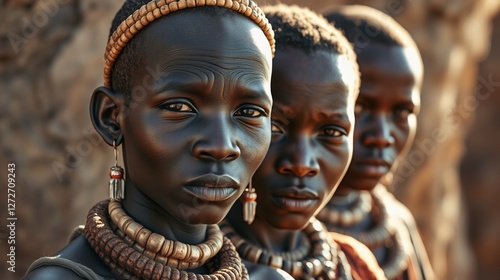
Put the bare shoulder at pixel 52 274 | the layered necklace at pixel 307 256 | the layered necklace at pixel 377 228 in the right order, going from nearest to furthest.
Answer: the bare shoulder at pixel 52 274 → the layered necklace at pixel 307 256 → the layered necklace at pixel 377 228

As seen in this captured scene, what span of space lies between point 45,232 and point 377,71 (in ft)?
6.30

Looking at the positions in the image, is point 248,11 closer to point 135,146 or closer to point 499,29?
point 135,146

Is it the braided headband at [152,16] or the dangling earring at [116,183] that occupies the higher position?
the braided headband at [152,16]

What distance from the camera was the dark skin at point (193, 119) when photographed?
6.52ft

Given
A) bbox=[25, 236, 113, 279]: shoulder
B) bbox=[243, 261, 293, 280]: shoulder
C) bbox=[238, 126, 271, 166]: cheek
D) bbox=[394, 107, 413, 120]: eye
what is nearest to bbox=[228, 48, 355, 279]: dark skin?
bbox=[243, 261, 293, 280]: shoulder

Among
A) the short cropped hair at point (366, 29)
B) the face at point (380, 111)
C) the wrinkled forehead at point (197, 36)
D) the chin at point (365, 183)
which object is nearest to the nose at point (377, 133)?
the face at point (380, 111)

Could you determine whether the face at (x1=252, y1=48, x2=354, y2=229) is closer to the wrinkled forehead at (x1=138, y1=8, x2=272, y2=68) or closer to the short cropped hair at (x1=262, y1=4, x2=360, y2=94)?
the short cropped hair at (x1=262, y1=4, x2=360, y2=94)

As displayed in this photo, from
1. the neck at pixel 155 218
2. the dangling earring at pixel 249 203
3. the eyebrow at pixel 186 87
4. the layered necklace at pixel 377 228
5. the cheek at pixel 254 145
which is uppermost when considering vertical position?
the eyebrow at pixel 186 87

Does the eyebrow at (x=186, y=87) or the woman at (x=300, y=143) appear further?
the woman at (x=300, y=143)

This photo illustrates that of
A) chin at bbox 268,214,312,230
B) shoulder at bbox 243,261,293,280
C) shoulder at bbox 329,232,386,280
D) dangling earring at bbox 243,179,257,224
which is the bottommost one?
shoulder at bbox 329,232,386,280

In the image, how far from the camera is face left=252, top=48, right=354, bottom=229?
252 cm

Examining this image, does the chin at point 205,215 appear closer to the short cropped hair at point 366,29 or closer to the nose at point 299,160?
the nose at point 299,160

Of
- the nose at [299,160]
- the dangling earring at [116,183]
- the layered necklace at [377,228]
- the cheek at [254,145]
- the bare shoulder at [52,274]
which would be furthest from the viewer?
the layered necklace at [377,228]

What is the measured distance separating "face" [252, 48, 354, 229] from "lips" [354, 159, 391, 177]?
76 centimetres
